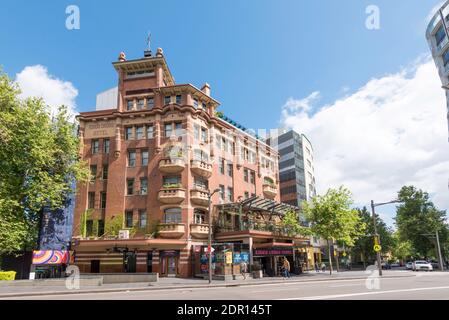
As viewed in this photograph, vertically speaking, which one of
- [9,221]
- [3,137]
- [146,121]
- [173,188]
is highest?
[146,121]

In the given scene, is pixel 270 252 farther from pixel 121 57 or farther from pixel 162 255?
pixel 121 57

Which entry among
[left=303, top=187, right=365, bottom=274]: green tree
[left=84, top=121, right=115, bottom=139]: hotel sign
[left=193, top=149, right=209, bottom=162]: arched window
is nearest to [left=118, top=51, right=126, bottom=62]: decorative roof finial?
[left=84, top=121, right=115, bottom=139]: hotel sign

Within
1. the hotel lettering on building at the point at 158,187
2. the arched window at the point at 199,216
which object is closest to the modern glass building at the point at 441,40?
the hotel lettering on building at the point at 158,187

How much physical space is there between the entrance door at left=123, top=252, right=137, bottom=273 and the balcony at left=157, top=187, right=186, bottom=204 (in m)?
5.99

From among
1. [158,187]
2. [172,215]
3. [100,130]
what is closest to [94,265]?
[172,215]

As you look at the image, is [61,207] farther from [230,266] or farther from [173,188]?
[230,266]

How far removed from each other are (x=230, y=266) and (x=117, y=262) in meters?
11.9

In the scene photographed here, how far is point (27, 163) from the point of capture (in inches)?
1165

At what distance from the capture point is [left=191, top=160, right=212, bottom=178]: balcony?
35688 mm

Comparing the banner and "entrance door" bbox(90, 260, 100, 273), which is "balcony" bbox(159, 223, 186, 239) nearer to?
"entrance door" bbox(90, 260, 100, 273)

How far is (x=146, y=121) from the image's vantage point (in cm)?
3750

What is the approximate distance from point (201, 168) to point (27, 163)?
624 inches
